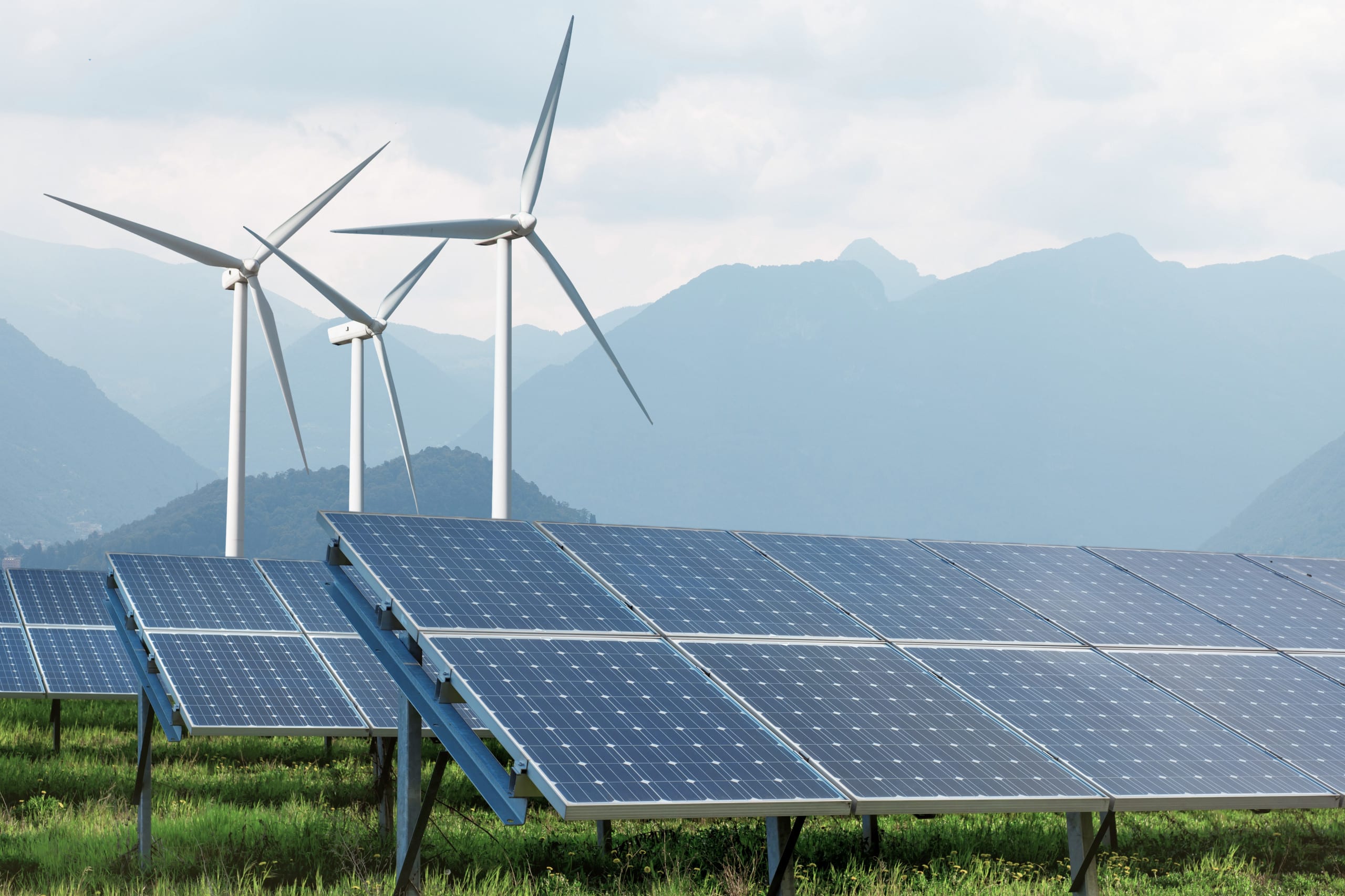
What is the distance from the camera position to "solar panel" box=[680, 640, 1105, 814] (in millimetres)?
11609

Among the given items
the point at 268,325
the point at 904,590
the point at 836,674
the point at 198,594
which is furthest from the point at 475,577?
the point at 268,325

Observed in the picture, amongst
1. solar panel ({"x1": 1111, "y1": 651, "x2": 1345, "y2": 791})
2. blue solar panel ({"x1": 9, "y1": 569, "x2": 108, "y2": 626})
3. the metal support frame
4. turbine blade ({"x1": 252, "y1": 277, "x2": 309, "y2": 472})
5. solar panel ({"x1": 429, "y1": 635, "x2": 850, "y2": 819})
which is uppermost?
turbine blade ({"x1": 252, "y1": 277, "x2": 309, "y2": 472})

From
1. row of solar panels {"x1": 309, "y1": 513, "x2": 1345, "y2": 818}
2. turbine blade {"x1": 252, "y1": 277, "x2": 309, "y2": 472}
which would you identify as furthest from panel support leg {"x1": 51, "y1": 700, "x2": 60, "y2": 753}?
row of solar panels {"x1": 309, "y1": 513, "x2": 1345, "y2": 818}

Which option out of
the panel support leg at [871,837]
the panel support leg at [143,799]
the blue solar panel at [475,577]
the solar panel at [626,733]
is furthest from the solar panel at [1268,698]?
the panel support leg at [143,799]

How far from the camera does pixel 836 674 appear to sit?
1389 cm

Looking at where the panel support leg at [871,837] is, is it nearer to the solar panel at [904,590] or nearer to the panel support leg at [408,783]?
the solar panel at [904,590]

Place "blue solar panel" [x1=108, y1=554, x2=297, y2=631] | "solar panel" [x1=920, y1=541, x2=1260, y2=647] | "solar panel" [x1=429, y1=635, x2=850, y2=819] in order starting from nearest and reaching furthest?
"solar panel" [x1=429, y1=635, x2=850, y2=819] → "solar panel" [x1=920, y1=541, x2=1260, y2=647] → "blue solar panel" [x1=108, y1=554, x2=297, y2=631]

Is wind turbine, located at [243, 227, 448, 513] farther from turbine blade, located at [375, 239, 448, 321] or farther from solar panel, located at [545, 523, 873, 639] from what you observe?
solar panel, located at [545, 523, 873, 639]

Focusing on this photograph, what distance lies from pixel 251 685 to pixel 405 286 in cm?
2300

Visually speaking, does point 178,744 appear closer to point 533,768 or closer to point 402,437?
point 402,437

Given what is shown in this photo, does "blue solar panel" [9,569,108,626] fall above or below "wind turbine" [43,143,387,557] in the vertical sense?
below

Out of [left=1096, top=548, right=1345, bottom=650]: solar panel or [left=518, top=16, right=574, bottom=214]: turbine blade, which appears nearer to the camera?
[left=1096, top=548, right=1345, bottom=650]: solar panel

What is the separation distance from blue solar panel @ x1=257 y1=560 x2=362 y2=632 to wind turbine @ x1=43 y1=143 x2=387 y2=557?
10.0 meters

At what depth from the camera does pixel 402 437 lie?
39594 millimetres
